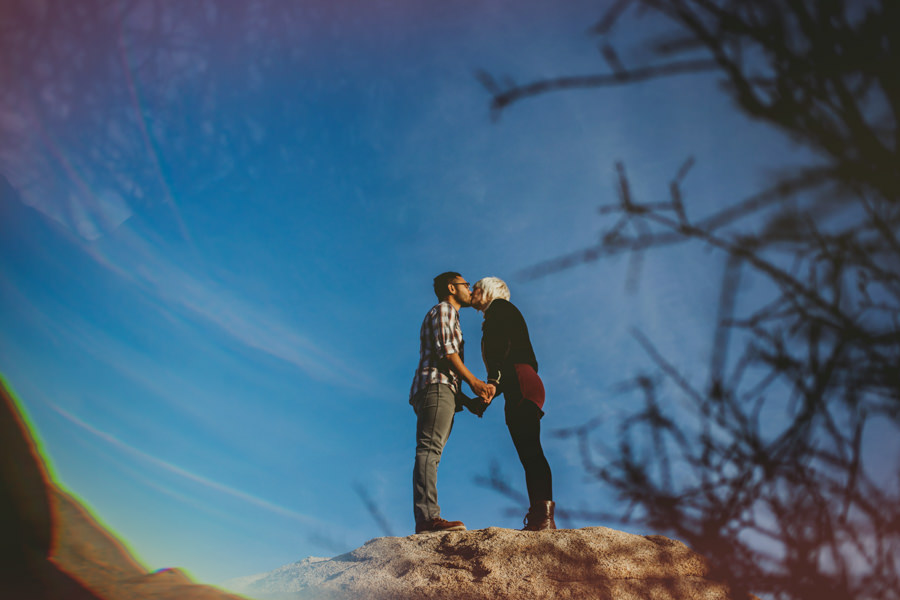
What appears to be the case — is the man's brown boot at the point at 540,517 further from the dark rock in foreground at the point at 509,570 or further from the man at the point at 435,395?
the man at the point at 435,395

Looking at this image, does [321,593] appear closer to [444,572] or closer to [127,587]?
[444,572]

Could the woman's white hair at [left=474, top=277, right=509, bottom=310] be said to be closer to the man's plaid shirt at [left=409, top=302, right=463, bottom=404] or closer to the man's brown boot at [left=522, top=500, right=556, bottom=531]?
the man's plaid shirt at [left=409, top=302, right=463, bottom=404]

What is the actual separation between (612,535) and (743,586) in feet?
4.10

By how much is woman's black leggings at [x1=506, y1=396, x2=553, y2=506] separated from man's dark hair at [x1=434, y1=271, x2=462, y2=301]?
2.96 ft

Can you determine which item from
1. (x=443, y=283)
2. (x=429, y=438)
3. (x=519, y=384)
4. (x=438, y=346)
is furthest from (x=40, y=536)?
(x=443, y=283)

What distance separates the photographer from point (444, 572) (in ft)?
7.94

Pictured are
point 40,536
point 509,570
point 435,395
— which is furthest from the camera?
point 435,395

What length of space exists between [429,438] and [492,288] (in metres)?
1.20

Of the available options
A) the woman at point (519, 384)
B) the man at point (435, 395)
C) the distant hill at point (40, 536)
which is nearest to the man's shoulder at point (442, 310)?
the man at point (435, 395)

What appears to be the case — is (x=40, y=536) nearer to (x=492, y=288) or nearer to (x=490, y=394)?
(x=490, y=394)

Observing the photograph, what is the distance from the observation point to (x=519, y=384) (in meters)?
3.15

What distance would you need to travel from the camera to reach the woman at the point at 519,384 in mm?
2914

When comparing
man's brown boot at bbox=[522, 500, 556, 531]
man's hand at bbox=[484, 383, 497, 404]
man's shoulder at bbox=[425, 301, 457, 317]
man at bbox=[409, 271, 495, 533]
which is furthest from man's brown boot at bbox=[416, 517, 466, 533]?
man's shoulder at bbox=[425, 301, 457, 317]

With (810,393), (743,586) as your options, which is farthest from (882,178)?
(743,586)
